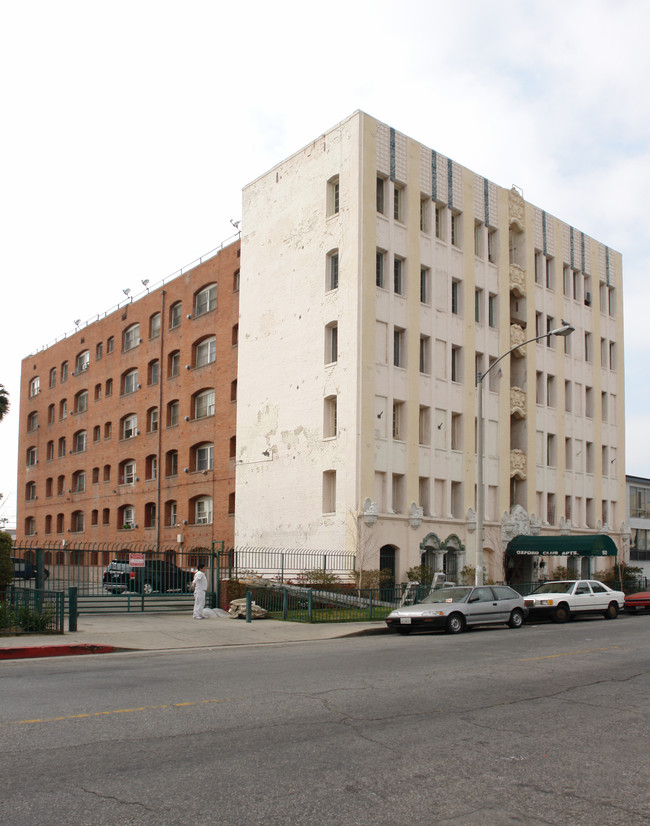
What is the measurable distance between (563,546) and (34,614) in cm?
2850

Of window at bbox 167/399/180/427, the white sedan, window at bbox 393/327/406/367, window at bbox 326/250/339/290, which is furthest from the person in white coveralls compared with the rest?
window at bbox 167/399/180/427

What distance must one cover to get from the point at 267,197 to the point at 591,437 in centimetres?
2350

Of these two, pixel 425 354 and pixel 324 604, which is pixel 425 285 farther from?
pixel 324 604

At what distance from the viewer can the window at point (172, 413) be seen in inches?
2021

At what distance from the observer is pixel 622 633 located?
71.3ft

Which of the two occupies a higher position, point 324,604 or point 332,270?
point 332,270

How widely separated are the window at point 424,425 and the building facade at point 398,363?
72 millimetres

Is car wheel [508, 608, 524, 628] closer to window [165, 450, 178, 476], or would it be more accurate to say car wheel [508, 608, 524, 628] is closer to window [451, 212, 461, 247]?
window [451, 212, 461, 247]

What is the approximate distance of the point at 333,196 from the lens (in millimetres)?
39812

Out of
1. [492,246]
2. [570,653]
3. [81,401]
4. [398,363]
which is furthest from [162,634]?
[81,401]

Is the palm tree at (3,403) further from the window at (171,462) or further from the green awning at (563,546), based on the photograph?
the green awning at (563,546)

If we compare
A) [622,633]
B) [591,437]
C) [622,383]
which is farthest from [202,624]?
[622,383]

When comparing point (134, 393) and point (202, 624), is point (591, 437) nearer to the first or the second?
point (134, 393)

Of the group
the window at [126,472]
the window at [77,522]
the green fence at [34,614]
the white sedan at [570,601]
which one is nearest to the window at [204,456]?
the window at [126,472]
